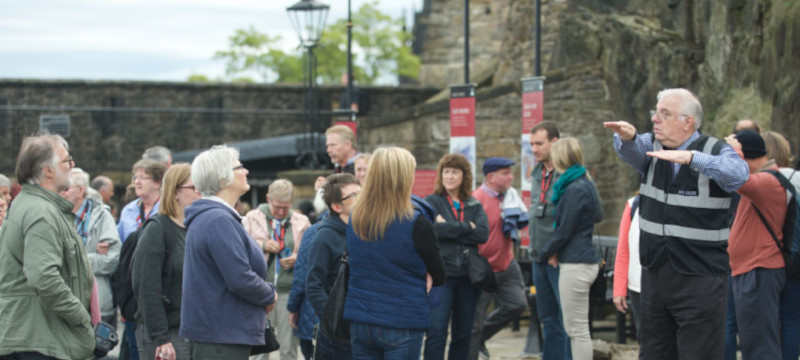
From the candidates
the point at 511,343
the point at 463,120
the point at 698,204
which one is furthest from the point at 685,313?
the point at 463,120

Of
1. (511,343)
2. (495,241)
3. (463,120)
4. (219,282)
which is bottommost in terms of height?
(511,343)

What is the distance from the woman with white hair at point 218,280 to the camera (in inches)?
188

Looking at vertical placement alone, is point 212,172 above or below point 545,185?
above

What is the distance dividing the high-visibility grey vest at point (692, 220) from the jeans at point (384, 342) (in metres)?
1.39

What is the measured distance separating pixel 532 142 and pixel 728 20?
13.9ft

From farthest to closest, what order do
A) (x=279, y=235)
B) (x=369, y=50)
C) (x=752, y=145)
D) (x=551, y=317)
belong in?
(x=369, y=50), (x=279, y=235), (x=551, y=317), (x=752, y=145)

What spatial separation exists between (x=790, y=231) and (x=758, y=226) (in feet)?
0.67

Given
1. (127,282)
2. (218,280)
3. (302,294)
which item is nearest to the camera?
(218,280)

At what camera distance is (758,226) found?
6273mm

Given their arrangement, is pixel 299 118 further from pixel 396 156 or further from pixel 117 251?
pixel 396 156

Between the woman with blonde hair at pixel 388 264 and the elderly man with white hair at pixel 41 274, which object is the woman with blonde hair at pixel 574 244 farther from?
the elderly man with white hair at pixel 41 274

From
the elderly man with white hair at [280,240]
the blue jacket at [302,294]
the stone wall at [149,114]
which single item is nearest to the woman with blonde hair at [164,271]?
the blue jacket at [302,294]

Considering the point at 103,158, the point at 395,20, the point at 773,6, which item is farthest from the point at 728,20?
the point at 395,20

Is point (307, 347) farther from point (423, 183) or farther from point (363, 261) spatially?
point (423, 183)
